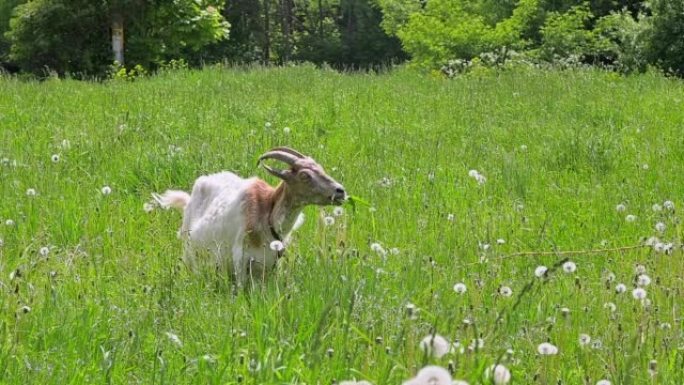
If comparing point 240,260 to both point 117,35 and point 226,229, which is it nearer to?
point 226,229

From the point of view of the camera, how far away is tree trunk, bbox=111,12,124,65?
23672 mm

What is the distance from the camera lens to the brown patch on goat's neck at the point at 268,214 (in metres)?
4.59

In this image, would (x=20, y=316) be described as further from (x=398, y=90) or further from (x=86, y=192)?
(x=398, y=90)

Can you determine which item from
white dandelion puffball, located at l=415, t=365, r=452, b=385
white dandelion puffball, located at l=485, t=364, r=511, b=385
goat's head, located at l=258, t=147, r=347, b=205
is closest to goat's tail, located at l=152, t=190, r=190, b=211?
goat's head, located at l=258, t=147, r=347, b=205

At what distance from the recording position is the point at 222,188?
522 cm

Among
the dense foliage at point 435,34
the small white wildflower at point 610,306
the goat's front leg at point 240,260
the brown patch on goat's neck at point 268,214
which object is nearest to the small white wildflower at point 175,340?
the goat's front leg at point 240,260

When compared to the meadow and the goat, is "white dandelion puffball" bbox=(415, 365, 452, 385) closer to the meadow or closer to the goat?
the meadow

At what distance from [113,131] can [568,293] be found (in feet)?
20.3

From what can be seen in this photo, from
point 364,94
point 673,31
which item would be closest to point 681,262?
point 364,94

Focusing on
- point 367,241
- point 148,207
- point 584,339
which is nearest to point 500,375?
point 584,339

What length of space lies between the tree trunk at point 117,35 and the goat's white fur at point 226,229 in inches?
752

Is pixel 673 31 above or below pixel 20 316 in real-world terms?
below

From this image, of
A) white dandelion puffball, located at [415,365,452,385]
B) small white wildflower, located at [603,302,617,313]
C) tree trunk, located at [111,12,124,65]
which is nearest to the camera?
white dandelion puffball, located at [415,365,452,385]

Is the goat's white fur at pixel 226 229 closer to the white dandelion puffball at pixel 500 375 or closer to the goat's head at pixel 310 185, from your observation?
the goat's head at pixel 310 185
